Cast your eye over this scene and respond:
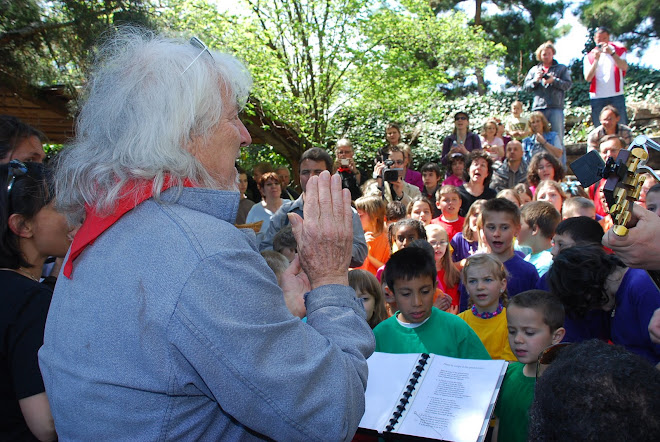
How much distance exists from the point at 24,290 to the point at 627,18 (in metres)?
23.4

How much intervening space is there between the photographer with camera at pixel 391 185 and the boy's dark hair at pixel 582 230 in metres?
2.75

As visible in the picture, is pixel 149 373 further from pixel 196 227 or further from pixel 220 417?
pixel 196 227

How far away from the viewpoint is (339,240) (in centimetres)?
156

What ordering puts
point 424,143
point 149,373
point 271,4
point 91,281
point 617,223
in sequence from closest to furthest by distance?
point 149,373
point 91,281
point 617,223
point 271,4
point 424,143

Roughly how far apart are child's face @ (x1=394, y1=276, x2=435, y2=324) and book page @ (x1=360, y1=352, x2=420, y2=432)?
79cm

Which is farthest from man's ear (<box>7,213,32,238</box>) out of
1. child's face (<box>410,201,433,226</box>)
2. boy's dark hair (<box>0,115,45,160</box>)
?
child's face (<box>410,201,433,226</box>)

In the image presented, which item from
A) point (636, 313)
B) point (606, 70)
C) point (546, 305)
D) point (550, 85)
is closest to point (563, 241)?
point (546, 305)

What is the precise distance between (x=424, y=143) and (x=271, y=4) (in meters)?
5.44

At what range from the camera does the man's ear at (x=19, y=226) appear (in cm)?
223

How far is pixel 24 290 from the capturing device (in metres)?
1.99

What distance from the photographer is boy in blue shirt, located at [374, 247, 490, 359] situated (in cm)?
321

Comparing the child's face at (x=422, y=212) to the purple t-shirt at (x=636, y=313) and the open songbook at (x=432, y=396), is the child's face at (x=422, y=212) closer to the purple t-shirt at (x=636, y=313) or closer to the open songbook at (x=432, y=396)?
the purple t-shirt at (x=636, y=313)

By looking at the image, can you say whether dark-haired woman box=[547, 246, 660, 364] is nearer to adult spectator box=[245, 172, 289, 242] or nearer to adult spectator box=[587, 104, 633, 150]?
adult spectator box=[245, 172, 289, 242]

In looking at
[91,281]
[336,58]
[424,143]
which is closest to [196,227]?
[91,281]
